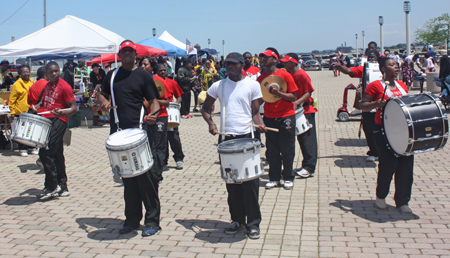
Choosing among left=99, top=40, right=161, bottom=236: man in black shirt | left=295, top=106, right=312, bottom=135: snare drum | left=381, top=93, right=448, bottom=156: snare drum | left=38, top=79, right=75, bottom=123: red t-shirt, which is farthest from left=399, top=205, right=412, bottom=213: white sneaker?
left=38, top=79, right=75, bottom=123: red t-shirt

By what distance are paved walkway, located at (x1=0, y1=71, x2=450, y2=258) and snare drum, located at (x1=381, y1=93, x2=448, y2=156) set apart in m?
0.85

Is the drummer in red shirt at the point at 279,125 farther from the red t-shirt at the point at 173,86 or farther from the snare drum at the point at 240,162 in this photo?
the snare drum at the point at 240,162

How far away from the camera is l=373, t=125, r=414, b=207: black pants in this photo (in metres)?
5.29

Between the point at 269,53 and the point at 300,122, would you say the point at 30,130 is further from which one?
the point at 300,122

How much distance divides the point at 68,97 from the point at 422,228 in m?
4.81

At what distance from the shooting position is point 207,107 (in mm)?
5223

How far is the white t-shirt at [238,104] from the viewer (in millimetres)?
4957

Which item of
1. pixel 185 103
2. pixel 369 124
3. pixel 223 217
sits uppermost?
pixel 185 103

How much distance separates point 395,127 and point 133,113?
2874 mm

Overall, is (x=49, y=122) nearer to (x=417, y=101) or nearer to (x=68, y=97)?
(x=68, y=97)

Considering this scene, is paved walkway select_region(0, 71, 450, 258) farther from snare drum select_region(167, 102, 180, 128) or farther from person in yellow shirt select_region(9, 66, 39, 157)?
person in yellow shirt select_region(9, 66, 39, 157)

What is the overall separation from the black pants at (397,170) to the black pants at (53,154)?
4.26 metres

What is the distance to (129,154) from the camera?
443 cm

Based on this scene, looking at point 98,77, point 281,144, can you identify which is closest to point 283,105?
point 281,144
